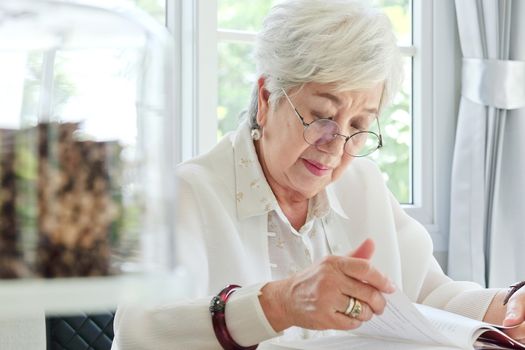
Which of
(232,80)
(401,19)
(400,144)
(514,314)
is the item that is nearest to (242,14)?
(232,80)

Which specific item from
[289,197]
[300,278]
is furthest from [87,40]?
[289,197]

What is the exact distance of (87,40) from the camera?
0.72 metres

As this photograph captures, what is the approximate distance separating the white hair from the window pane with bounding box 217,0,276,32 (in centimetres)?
100

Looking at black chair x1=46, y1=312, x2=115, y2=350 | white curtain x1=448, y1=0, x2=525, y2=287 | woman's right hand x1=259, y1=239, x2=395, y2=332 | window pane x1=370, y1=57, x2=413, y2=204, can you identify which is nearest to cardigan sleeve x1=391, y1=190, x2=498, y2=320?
woman's right hand x1=259, y1=239, x2=395, y2=332

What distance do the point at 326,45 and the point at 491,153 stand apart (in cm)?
144

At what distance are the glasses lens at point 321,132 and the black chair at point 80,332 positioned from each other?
66 cm

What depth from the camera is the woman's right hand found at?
4.65 ft

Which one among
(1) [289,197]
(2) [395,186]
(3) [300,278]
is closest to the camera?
(3) [300,278]

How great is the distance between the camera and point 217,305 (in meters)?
1.56

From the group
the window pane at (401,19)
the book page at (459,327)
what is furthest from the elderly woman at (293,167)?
the window pane at (401,19)

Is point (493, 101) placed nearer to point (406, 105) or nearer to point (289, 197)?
point (406, 105)

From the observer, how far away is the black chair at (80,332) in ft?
6.61

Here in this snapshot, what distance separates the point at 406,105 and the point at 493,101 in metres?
0.36

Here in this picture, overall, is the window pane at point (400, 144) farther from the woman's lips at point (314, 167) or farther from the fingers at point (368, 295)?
the fingers at point (368, 295)
